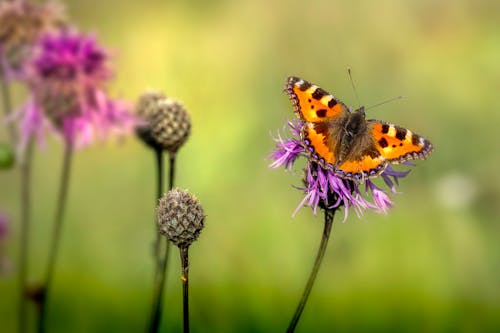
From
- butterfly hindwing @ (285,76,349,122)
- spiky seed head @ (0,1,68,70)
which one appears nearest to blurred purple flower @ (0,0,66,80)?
spiky seed head @ (0,1,68,70)

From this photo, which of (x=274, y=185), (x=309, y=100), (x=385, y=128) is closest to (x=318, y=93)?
(x=309, y=100)

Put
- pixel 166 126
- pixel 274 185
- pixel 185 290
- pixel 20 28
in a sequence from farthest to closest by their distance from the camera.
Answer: pixel 274 185
pixel 20 28
pixel 166 126
pixel 185 290

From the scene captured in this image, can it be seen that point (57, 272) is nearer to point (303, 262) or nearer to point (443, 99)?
point (303, 262)

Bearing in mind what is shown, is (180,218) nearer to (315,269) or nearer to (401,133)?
(315,269)

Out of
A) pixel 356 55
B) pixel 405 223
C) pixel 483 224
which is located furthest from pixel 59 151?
pixel 483 224

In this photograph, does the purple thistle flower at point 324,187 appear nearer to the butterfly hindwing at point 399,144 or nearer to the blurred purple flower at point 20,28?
the butterfly hindwing at point 399,144
